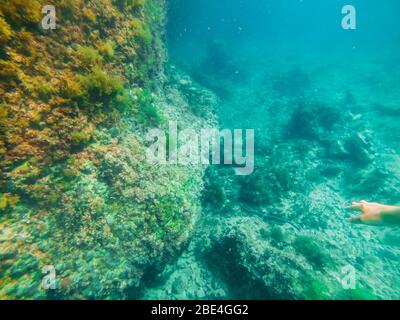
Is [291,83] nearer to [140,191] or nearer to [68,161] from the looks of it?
[140,191]

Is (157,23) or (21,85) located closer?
(21,85)

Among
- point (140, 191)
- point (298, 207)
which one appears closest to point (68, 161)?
point (140, 191)

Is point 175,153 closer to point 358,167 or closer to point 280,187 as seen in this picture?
point 280,187

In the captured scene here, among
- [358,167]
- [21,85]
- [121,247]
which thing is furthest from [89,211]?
[358,167]

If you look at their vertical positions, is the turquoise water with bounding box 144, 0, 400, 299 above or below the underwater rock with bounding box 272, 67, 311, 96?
below

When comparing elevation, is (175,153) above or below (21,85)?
below

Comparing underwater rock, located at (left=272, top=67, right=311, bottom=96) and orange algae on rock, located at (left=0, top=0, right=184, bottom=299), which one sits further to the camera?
underwater rock, located at (left=272, top=67, right=311, bottom=96)

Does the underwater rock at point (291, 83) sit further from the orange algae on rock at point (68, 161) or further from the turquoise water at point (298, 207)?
the orange algae on rock at point (68, 161)

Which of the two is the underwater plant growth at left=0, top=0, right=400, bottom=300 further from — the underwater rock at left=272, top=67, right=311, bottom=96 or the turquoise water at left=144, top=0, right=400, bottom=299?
the underwater rock at left=272, top=67, right=311, bottom=96

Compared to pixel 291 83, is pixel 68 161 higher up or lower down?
lower down

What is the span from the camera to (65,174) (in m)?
4.27

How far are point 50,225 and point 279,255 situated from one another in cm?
554

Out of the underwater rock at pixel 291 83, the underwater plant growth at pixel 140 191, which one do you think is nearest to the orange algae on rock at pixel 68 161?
the underwater plant growth at pixel 140 191

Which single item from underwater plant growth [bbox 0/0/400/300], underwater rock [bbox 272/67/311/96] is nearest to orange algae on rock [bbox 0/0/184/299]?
underwater plant growth [bbox 0/0/400/300]
